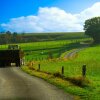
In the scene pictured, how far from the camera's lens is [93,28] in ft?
582

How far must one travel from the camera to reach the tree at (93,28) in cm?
17468

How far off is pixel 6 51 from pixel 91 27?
115664mm

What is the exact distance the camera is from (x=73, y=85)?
2464cm

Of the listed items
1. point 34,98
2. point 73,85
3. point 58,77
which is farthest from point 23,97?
point 58,77

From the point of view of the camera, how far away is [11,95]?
2073cm

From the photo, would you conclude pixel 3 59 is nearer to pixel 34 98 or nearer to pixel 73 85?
pixel 73 85

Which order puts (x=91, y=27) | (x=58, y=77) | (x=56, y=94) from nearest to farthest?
(x=56, y=94)
(x=58, y=77)
(x=91, y=27)

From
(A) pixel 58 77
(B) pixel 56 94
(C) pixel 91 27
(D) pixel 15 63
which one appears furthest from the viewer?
(C) pixel 91 27

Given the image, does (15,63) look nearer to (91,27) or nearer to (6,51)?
(6,51)

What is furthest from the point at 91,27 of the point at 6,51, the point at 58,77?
the point at 58,77

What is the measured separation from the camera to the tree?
174675 millimetres

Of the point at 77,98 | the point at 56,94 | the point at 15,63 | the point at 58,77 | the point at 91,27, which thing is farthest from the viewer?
the point at 91,27

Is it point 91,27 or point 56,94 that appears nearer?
point 56,94

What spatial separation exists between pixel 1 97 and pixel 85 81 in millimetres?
7156
